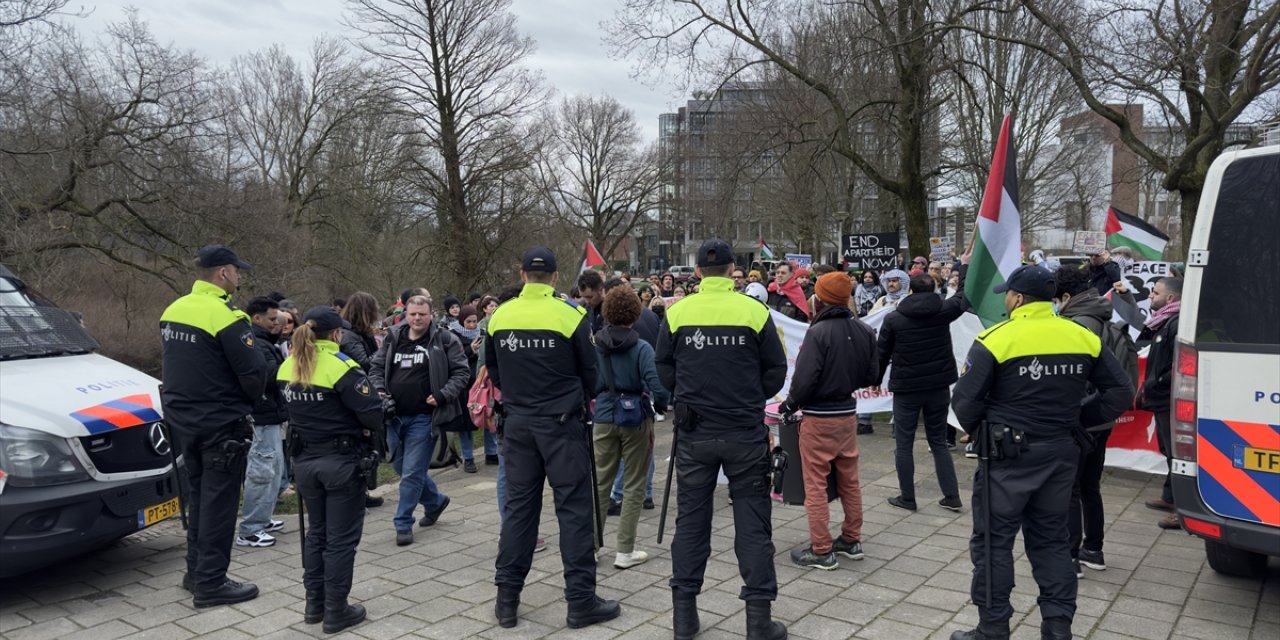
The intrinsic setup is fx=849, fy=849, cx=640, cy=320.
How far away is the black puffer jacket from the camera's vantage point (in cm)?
655

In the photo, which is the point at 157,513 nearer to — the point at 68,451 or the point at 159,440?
the point at 159,440

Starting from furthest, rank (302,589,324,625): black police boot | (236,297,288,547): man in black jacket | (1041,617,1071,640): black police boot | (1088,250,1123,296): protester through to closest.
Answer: (1088,250,1123,296): protester < (236,297,288,547): man in black jacket < (302,589,324,625): black police boot < (1041,617,1071,640): black police boot

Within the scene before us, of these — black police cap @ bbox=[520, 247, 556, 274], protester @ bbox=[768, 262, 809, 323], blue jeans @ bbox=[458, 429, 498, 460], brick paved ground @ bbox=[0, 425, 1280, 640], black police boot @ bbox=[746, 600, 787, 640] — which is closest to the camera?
black police boot @ bbox=[746, 600, 787, 640]

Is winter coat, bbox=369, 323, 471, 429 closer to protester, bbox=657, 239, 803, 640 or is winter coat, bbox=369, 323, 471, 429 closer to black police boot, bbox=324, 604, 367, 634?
black police boot, bbox=324, 604, 367, 634

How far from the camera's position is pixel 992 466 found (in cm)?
430

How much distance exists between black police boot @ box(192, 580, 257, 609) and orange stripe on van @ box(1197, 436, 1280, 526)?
5530 millimetres

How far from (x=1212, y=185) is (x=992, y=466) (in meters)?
2.01

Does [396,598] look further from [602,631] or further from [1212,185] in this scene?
[1212,185]

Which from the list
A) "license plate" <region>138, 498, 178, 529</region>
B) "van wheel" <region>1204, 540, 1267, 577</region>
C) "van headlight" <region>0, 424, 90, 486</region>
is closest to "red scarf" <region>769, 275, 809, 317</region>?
"van wheel" <region>1204, 540, 1267, 577</region>

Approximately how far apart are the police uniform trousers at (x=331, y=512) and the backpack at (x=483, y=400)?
157 centimetres

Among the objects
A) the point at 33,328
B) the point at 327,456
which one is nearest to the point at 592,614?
the point at 327,456

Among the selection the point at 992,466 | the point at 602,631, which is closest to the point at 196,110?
the point at 602,631

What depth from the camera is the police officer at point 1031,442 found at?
4168 mm

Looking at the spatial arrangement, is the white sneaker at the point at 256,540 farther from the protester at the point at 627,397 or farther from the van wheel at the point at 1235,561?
the van wheel at the point at 1235,561
